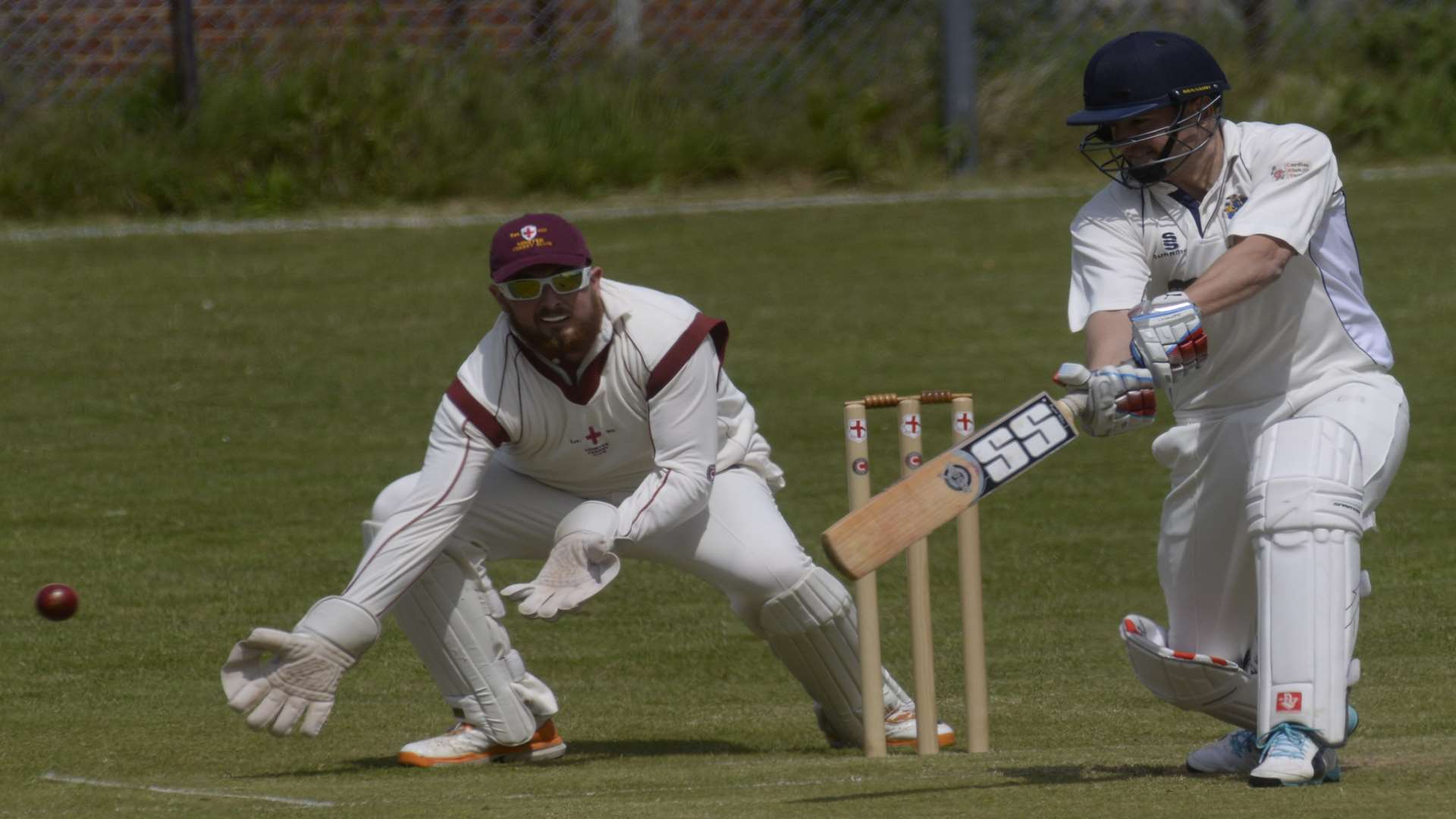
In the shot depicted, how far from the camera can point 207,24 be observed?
12.3 m

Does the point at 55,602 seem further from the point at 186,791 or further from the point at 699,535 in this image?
the point at 699,535

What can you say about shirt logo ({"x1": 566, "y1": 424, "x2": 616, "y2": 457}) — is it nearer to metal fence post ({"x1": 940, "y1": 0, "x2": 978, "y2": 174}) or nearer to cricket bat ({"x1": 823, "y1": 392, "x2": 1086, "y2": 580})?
cricket bat ({"x1": 823, "y1": 392, "x2": 1086, "y2": 580})

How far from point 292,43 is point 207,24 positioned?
0.50m

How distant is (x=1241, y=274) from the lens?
13.2 feet

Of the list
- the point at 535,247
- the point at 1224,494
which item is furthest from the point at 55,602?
the point at 1224,494

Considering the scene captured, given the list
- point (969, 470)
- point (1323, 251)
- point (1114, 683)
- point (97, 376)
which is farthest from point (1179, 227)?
point (97, 376)

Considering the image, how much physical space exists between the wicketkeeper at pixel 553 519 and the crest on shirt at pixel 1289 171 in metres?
1.45

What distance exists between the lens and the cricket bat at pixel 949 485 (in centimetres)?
389

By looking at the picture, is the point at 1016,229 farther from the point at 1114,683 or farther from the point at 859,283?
the point at 1114,683

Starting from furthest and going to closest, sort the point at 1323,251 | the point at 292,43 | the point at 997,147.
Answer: the point at 997,147, the point at 292,43, the point at 1323,251

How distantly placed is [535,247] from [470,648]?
99cm

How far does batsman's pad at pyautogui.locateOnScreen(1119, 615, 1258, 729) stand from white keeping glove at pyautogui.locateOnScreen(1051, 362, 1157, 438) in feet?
1.77

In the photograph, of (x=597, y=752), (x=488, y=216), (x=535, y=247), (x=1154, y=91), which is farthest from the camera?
(x=488, y=216)

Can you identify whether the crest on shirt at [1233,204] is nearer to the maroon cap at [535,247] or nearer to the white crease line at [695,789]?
the white crease line at [695,789]
